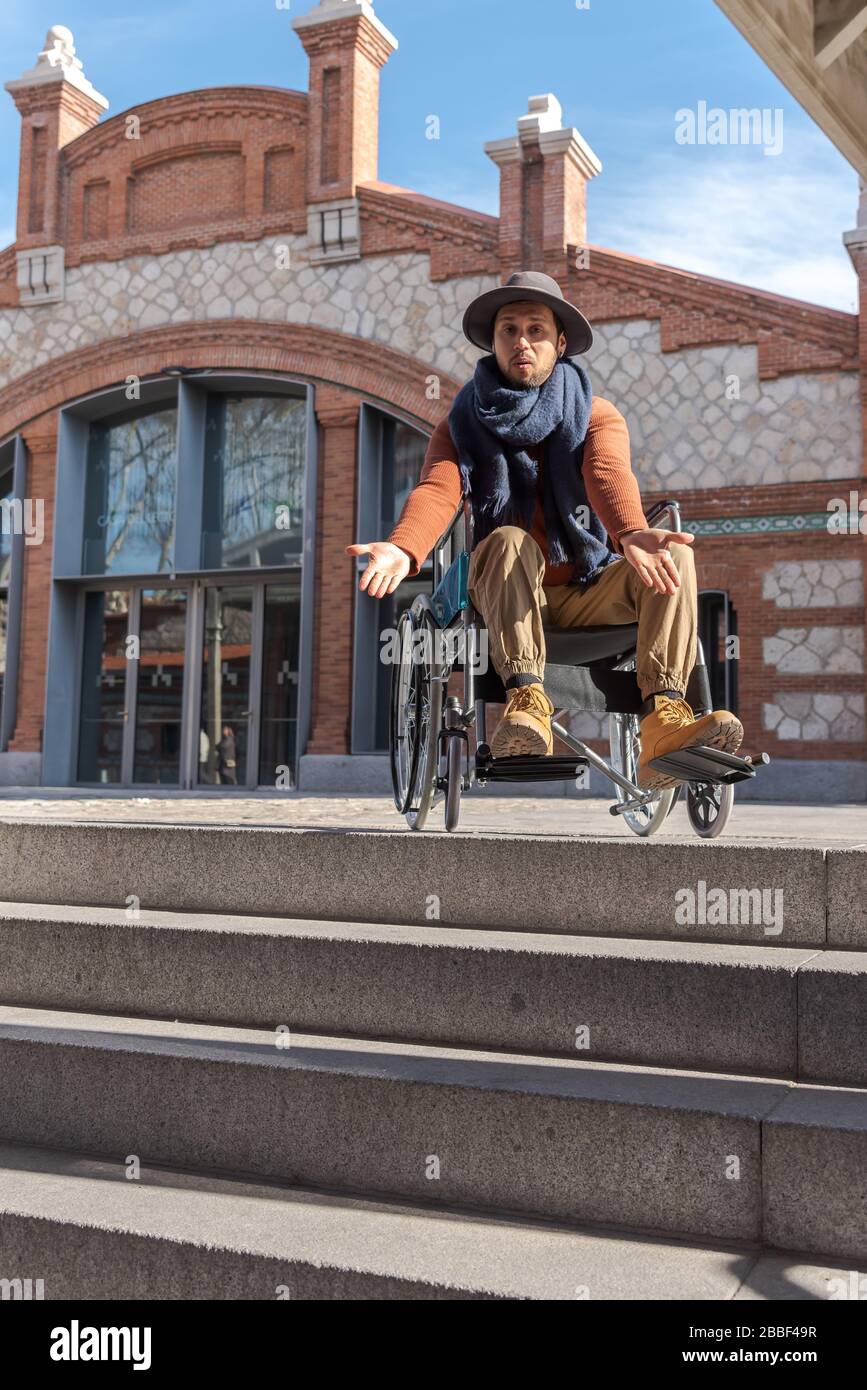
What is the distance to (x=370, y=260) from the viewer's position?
Answer: 1473 cm

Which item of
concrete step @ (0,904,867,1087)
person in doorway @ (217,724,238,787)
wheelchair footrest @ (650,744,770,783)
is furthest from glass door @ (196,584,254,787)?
wheelchair footrest @ (650,744,770,783)

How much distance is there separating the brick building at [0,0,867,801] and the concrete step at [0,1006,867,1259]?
33.3ft

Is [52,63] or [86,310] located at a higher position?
[52,63]

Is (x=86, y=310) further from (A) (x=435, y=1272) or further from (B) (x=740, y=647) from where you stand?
(A) (x=435, y=1272)

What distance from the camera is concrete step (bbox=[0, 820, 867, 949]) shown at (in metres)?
3.28

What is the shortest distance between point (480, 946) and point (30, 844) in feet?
5.93

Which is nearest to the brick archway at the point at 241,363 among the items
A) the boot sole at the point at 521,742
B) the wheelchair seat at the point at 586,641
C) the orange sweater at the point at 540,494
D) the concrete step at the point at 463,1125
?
the orange sweater at the point at 540,494

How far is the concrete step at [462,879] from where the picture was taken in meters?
3.28

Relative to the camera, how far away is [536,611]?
379 cm

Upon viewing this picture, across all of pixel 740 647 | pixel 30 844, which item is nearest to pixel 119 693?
pixel 740 647

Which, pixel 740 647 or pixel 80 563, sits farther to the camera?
pixel 80 563
